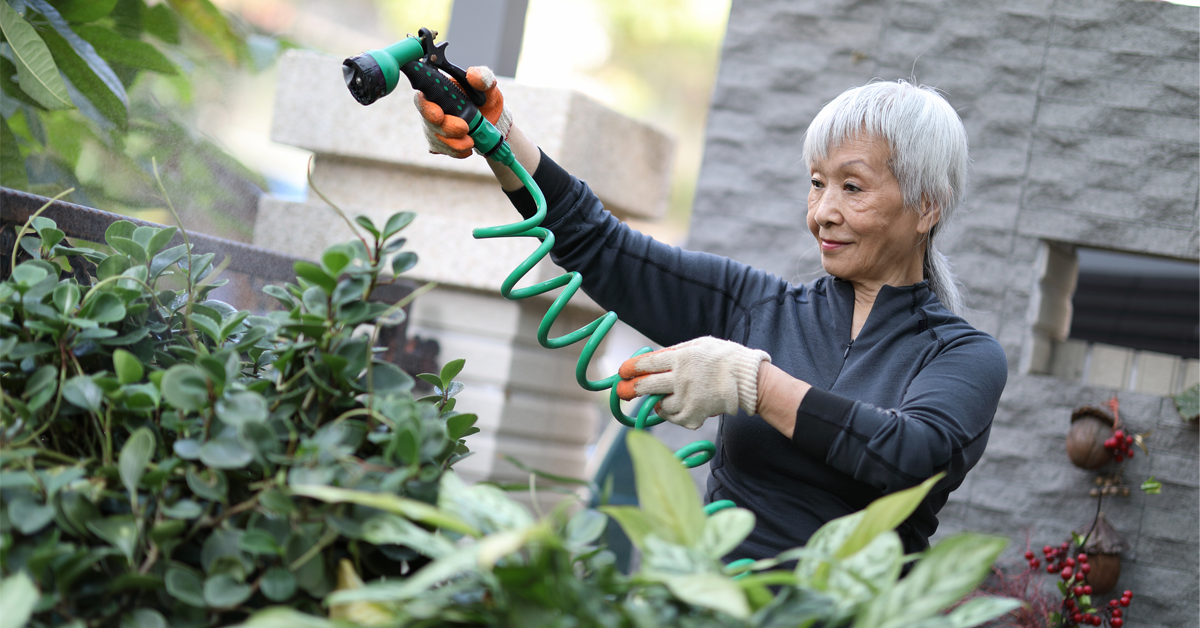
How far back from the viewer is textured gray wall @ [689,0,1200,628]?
6.79 ft

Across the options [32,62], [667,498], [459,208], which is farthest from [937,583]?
[459,208]

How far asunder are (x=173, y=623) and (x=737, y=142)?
2.10 m

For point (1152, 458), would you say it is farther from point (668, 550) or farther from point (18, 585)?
point (18, 585)

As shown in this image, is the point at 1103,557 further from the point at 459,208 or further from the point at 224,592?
the point at 224,592

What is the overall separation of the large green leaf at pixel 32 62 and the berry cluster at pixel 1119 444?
7.23 feet

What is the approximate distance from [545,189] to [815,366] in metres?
0.47

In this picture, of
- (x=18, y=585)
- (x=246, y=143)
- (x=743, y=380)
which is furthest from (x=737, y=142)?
(x=18, y=585)

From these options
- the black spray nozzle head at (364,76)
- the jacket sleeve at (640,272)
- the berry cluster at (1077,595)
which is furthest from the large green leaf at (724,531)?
the berry cluster at (1077,595)

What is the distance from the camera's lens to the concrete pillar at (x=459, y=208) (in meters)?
1.93

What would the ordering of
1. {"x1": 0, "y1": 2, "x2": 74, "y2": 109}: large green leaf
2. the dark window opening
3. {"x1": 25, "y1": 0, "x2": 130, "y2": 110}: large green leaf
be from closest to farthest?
{"x1": 0, "y1": 2, "x2": 74, "y2": 109}: large green leaf → {"x1": 25, "y1": 0, "x2": 130, "y2": 110}: large green leaf → the dark window opening

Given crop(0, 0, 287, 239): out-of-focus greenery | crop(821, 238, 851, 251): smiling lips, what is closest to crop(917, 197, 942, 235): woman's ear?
crop(821, 238, 851, 251): smiling lips

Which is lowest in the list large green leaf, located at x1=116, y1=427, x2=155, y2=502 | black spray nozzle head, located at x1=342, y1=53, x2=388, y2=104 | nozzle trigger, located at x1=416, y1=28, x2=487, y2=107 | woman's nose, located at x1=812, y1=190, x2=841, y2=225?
large green leaf, located at x1=116, y1=427, x2=155, y2=502

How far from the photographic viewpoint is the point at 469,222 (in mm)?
1953

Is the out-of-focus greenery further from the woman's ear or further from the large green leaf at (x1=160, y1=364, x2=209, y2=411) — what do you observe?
the woman's ear
